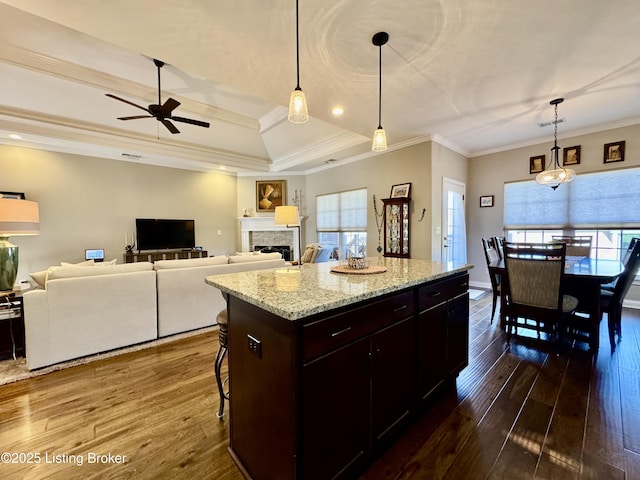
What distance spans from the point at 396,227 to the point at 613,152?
10.7 feet

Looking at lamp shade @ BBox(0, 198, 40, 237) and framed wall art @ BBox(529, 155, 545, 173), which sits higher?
framed wall art @ BBox(529, 155, 545, 173)

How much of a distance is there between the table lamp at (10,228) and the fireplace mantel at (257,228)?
484cm

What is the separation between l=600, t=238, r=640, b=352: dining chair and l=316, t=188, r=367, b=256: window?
3.51 m

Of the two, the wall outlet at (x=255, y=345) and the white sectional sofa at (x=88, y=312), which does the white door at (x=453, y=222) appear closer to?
the wall outlet at (x=255, y=345)

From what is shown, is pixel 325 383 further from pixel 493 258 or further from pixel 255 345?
pixel 493 258

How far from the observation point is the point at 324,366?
1.14 m

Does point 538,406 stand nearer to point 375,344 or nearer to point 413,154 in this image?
point 375,344

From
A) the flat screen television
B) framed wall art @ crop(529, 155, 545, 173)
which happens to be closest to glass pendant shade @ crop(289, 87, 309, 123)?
framed wall art @ crop(529, 155, 545, 173)

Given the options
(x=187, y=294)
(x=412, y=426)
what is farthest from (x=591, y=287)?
(x=187, y=294)

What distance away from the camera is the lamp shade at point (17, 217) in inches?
99.3

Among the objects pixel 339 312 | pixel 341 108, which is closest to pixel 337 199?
pixel 341 108

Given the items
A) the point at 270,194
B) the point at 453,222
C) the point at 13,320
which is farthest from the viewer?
the point at 270,194

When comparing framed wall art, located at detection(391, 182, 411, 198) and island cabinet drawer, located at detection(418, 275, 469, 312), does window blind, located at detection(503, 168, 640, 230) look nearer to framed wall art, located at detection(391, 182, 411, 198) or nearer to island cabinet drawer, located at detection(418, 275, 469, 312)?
framed wall art, located at detection(391, 182, 411, 198)

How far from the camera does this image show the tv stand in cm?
595
